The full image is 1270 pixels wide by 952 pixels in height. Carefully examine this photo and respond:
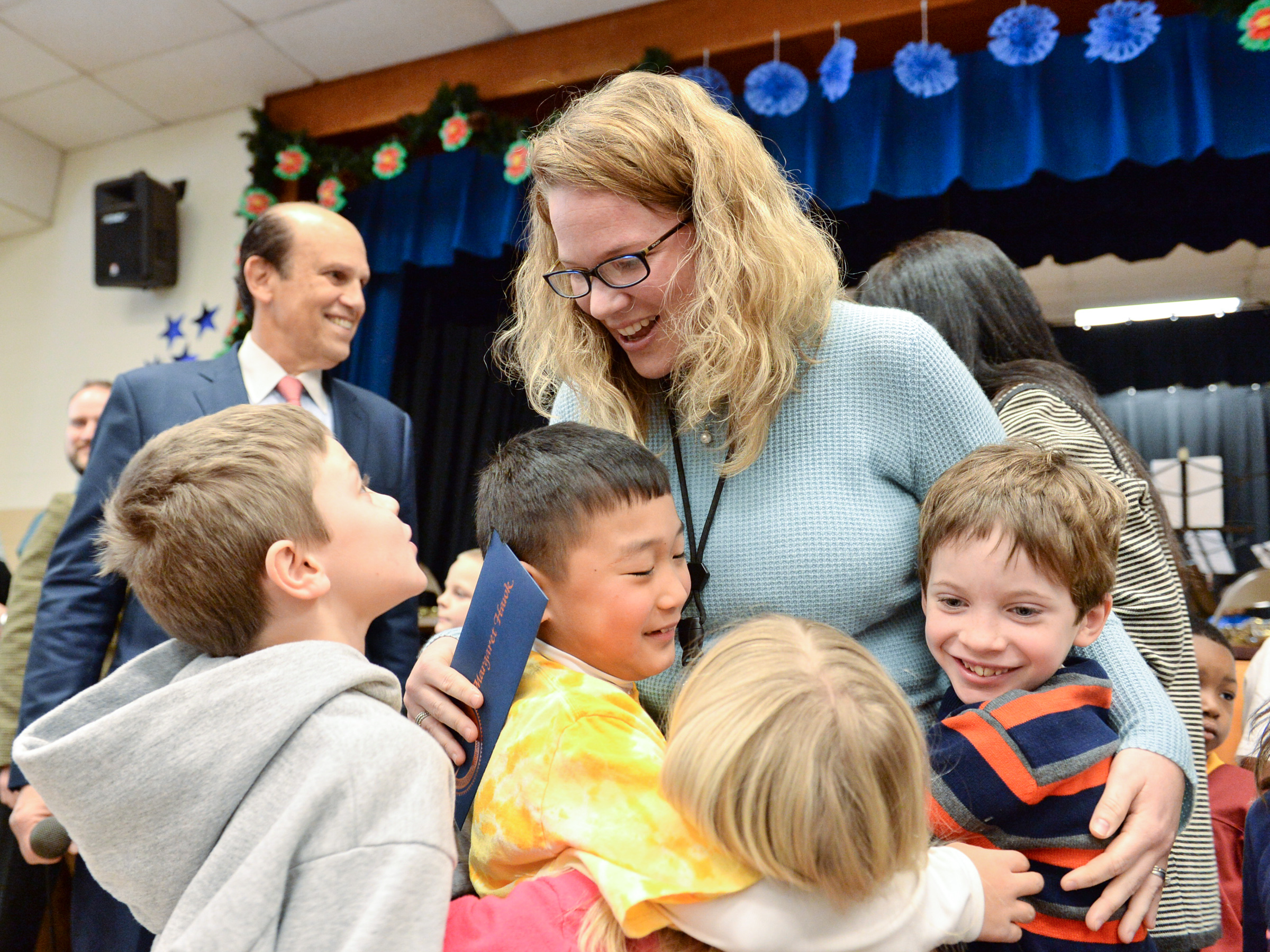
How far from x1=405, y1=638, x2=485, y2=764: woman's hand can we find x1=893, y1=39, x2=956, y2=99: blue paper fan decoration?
122 inches

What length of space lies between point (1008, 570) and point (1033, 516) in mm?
72

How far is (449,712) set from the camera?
1.01m

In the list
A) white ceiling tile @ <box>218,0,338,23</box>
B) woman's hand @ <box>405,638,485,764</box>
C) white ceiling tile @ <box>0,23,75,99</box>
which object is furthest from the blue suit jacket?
white ceiling tile @ <box>0,23,75,99</box>

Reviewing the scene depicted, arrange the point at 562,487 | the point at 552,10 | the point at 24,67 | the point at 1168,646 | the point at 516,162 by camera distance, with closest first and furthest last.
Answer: the point at 562,487
the point at 1168,646
the point at 552,10
the point at 516,162
the point at 24,67

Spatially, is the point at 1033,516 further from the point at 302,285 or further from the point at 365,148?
the point at 365,148

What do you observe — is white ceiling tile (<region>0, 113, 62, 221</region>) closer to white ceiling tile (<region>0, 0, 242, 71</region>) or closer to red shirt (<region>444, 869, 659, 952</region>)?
white ceiling tile (<region>0, 0, 242, 71</region>)

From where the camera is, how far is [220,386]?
2.07 meters

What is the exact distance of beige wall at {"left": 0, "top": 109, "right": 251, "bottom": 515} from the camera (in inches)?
195

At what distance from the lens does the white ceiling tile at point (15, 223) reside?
5.39 metres

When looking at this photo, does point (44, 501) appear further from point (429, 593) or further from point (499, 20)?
point (499, 20)

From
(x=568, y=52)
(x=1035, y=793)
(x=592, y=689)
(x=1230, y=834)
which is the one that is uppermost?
(x=568, y=52)

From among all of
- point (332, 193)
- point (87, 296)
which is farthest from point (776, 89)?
point (87, 296)

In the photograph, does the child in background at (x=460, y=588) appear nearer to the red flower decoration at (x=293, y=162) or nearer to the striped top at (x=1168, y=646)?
the striped top at (x=1168, y=646)

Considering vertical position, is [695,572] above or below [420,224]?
below
